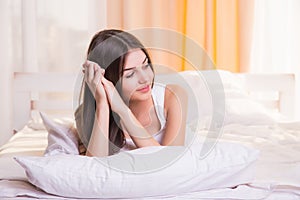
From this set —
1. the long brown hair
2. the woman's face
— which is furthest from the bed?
the woman's face

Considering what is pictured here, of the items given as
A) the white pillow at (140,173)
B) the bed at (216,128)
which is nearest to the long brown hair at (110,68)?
the bed at (216,128)

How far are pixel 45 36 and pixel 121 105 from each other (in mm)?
1699

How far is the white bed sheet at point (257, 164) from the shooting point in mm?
1226

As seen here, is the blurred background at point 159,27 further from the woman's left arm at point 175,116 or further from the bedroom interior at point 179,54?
the woman's left arm at point 175,116

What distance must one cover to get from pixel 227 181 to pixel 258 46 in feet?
7.01

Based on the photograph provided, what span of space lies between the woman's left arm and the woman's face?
13 centimetres

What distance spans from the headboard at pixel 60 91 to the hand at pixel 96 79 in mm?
1293

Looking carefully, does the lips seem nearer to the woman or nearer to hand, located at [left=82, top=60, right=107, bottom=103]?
Result: the woman

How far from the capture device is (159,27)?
322cm

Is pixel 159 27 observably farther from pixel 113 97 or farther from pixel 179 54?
pixel 113 97

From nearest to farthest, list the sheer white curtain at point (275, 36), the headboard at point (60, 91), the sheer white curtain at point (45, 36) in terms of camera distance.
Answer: the headboard at point (60, 91)
the sheer white curtain at point (45, 36)
the sheer white curtain at point (275, 36)

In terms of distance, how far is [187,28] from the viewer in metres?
3.22

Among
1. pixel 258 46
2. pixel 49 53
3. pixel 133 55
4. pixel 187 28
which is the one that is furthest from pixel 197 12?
pixel 133 55

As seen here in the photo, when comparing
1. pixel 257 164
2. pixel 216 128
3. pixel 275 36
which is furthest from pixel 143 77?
pixel 275 36
